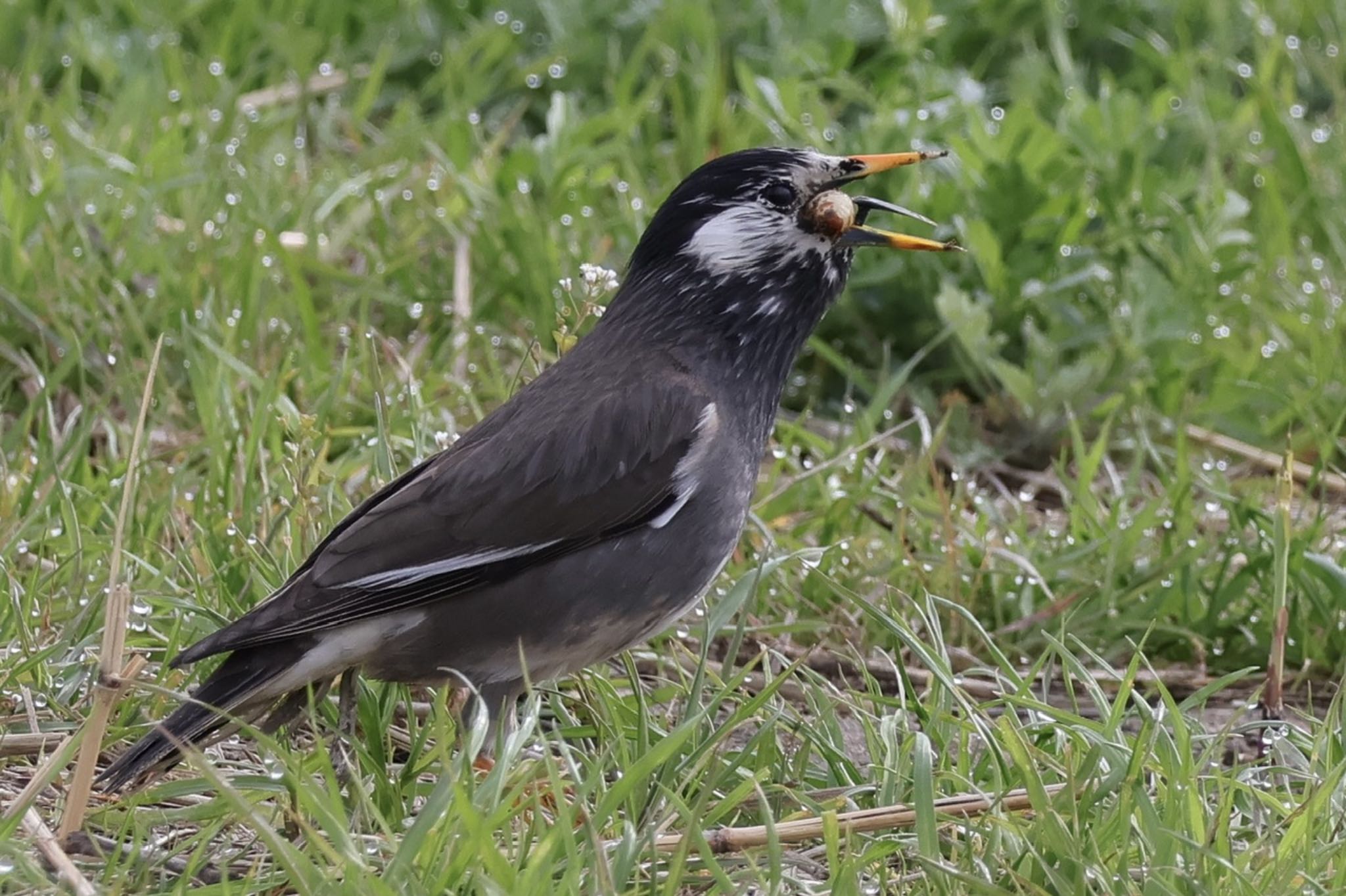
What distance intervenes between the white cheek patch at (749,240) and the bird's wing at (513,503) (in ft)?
0.88

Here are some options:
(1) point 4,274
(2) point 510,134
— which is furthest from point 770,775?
(2) point 510,134

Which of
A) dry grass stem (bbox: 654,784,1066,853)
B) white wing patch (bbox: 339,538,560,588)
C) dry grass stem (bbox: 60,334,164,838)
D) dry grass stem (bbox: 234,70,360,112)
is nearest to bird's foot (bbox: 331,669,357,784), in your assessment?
white wing patch (bbox: 339,538,560,588)

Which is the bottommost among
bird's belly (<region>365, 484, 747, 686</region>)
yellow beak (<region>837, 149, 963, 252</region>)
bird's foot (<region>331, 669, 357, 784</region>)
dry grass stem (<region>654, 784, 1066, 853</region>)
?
dry grass stem (<region>654, 784, 1066, 853</region>)

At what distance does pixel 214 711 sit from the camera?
9.89 feet

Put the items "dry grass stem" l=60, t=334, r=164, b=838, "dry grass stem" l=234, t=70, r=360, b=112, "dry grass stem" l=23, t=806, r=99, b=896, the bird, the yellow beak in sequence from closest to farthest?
"dry grass stem" l=23, t=806, r=99, b=896 < "dry grass stem" l=60, t=334, r=164, b=838 < the bird < the yellow beak < "dry grass stem" l=234, t=70, r=360, b=112

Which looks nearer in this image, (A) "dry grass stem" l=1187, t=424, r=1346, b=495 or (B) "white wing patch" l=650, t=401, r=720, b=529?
(B) "white wing patch" l=650, t=401, r=720, b=529

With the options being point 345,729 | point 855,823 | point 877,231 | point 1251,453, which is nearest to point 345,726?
point 345,729

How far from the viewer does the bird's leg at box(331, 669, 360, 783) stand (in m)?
3.21

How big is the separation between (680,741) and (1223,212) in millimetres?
3201

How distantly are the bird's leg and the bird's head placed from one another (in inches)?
36.6

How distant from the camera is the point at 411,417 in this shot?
406cm

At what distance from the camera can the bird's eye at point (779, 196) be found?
3.60 m

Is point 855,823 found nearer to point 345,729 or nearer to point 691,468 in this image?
point 691,468

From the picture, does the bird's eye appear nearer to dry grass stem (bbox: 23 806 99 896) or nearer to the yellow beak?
the yellow beak
